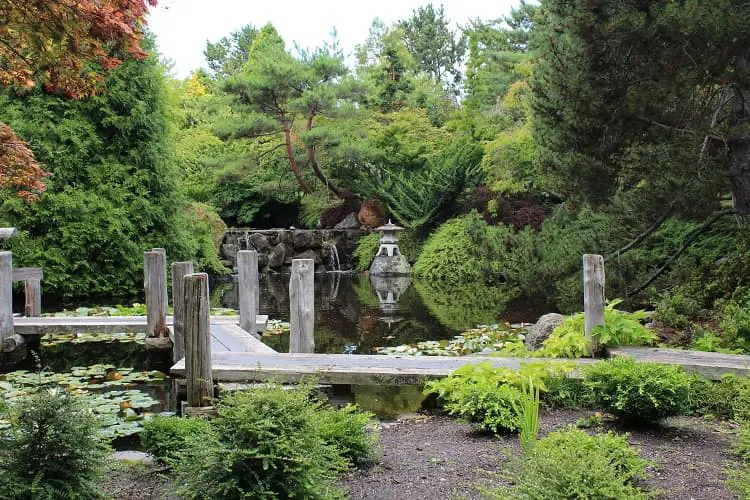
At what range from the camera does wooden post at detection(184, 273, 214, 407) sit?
14.9 ft

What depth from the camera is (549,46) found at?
8383 mm

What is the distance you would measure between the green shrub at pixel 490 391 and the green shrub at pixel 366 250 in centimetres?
1763

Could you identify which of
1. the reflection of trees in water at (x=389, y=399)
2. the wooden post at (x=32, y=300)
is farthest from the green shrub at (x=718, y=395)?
the wooden post at (x=32, y=300)

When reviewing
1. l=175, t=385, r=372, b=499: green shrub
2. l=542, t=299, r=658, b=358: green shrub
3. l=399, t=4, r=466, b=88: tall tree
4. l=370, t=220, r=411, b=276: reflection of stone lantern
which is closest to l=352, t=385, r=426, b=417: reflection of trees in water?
l=542, t=299, r=658, b=358: green shrub

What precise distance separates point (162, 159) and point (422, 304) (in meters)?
6.68

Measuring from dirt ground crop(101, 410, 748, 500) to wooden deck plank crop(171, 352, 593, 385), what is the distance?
91cm

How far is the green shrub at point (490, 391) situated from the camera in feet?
14.0

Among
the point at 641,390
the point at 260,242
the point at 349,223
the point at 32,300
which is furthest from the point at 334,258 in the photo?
the point at 641,390

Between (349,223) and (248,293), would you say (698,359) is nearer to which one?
(248,293)

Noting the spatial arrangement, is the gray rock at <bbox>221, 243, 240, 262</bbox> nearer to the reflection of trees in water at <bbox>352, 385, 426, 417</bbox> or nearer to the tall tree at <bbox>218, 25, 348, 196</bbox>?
the tall tree at <bbox>218, 25, 348, 196</bbox>

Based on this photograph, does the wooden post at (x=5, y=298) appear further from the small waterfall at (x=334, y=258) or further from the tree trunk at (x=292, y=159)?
the small waterfall at (x=334, y=258)

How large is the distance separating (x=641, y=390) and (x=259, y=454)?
2513 millimetres

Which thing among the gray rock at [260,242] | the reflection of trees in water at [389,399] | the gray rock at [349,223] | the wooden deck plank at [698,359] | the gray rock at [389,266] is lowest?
the reflection of trees in water at [389,399]

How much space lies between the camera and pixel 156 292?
27.8ft
